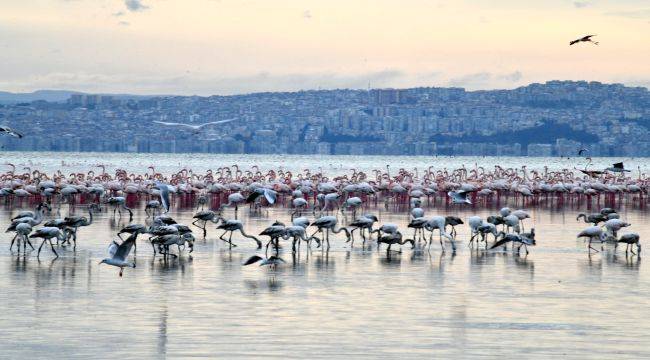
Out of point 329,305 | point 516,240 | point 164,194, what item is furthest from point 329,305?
point 516,240

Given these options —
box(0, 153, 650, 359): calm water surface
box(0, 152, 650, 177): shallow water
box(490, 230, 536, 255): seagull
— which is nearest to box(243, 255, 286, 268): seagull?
box(0, 153, 650, 359): calm water surface

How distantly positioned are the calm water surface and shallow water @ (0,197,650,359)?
1.0 inches

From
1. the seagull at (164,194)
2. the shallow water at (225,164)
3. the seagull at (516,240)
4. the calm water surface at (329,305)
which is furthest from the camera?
the shallow water at (225,164)

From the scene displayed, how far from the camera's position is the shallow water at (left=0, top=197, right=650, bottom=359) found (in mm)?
12578

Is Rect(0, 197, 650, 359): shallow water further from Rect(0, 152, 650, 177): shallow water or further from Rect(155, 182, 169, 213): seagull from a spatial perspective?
Rect(0, 152, 650, 177): shallow water

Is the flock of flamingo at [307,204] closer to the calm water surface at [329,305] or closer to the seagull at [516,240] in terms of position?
the seagull at [516,240]

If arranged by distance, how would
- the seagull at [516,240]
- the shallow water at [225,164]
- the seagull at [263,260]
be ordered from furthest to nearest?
1. the shallow water at [225,164]
2. the seagull at [516,240]
3. the seagull at [263,260]

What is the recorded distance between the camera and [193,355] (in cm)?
Result: 1202

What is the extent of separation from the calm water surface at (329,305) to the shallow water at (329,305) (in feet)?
0.08

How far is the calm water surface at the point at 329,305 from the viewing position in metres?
12.6

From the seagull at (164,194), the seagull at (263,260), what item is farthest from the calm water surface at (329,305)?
the seagull at (164,194)

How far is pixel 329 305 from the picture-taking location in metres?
15.5

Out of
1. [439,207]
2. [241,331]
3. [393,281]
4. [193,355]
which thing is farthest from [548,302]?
[439,207]

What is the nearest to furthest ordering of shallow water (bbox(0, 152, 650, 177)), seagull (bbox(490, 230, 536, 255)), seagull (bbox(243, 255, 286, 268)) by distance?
seagull (bbox(243, 255, 286, 268)), seagull (bbox(490, 230, 536, 255)), shallow water (bbox(0, 152, 650, 177))
